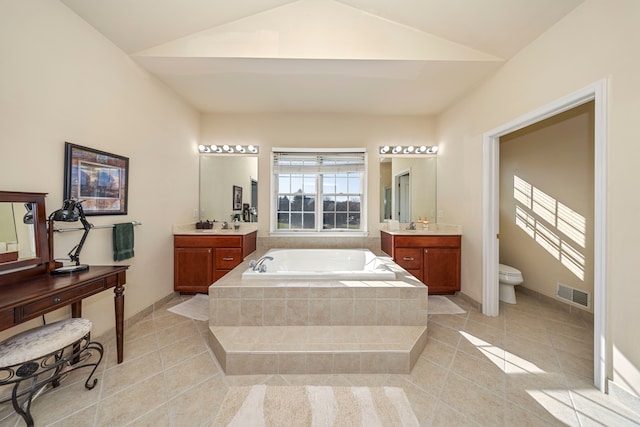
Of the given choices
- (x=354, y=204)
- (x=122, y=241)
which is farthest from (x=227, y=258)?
(x=354, y=204)

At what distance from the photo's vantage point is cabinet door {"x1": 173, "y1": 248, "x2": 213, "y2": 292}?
3100 mm

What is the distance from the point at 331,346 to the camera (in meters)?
1.75

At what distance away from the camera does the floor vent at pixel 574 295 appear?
254 cm

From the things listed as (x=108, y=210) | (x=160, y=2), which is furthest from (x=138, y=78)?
(x=108, y=210)

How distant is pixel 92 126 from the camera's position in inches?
78.2

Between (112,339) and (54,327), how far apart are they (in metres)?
0.84

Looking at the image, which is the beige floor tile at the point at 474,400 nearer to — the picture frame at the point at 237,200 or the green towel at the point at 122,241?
the green towel at the point at 122,241

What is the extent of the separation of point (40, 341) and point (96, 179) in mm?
1265

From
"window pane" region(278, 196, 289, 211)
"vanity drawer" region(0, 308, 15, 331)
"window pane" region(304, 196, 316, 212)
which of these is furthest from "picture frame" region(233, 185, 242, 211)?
"vanity drawer" region(0, 308, 15, 331)

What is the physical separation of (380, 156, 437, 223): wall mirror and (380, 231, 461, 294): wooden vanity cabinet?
2.14 ft

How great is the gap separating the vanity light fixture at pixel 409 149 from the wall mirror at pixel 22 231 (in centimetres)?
365

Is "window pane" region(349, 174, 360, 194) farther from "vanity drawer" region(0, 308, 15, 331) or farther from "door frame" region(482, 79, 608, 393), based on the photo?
"vanity drawer" region(0, 308, 15, 331)

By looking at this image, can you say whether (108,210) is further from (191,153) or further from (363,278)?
(363,278)

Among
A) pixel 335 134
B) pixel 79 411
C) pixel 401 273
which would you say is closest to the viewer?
pixel 79 411
